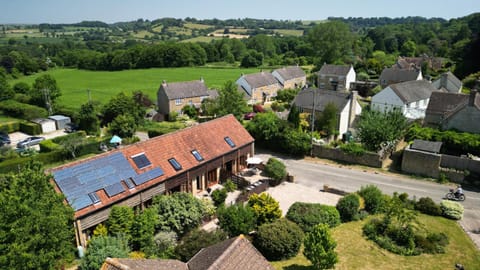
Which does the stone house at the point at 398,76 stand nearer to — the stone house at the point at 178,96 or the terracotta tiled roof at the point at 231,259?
the stone house at the point at 178,96

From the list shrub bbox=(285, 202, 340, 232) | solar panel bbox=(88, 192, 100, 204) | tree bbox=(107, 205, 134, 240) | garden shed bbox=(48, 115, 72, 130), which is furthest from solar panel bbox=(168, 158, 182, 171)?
garden shed bbox=(48, 115, 72, 130)

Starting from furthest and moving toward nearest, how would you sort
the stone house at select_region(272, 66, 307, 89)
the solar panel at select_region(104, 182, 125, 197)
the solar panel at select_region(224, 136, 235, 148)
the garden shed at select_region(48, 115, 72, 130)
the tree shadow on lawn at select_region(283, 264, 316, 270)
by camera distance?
the stone house at select_region(272, 66, 307, 89) → the garden shed at select_region(48, 115, 72, 130) → the solar panel at select_region(224, 136, 235, 148) → the solar panel at select_region(104, 182, 125, 197) → the tree shadow on lawn at select_region(283, 264, 316, 270)

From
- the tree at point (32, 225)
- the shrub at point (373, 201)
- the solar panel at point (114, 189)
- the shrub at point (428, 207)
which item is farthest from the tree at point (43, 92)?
the shrub at point (428, 207)

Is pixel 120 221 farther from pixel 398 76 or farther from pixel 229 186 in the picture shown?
pixel 398 76

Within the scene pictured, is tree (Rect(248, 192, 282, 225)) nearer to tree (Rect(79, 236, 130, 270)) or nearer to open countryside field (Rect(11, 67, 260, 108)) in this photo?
tree (Rect(79, 236, 130, 270))

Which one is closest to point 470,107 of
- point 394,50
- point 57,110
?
point 57,110

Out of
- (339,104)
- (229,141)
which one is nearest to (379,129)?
(339,104)
